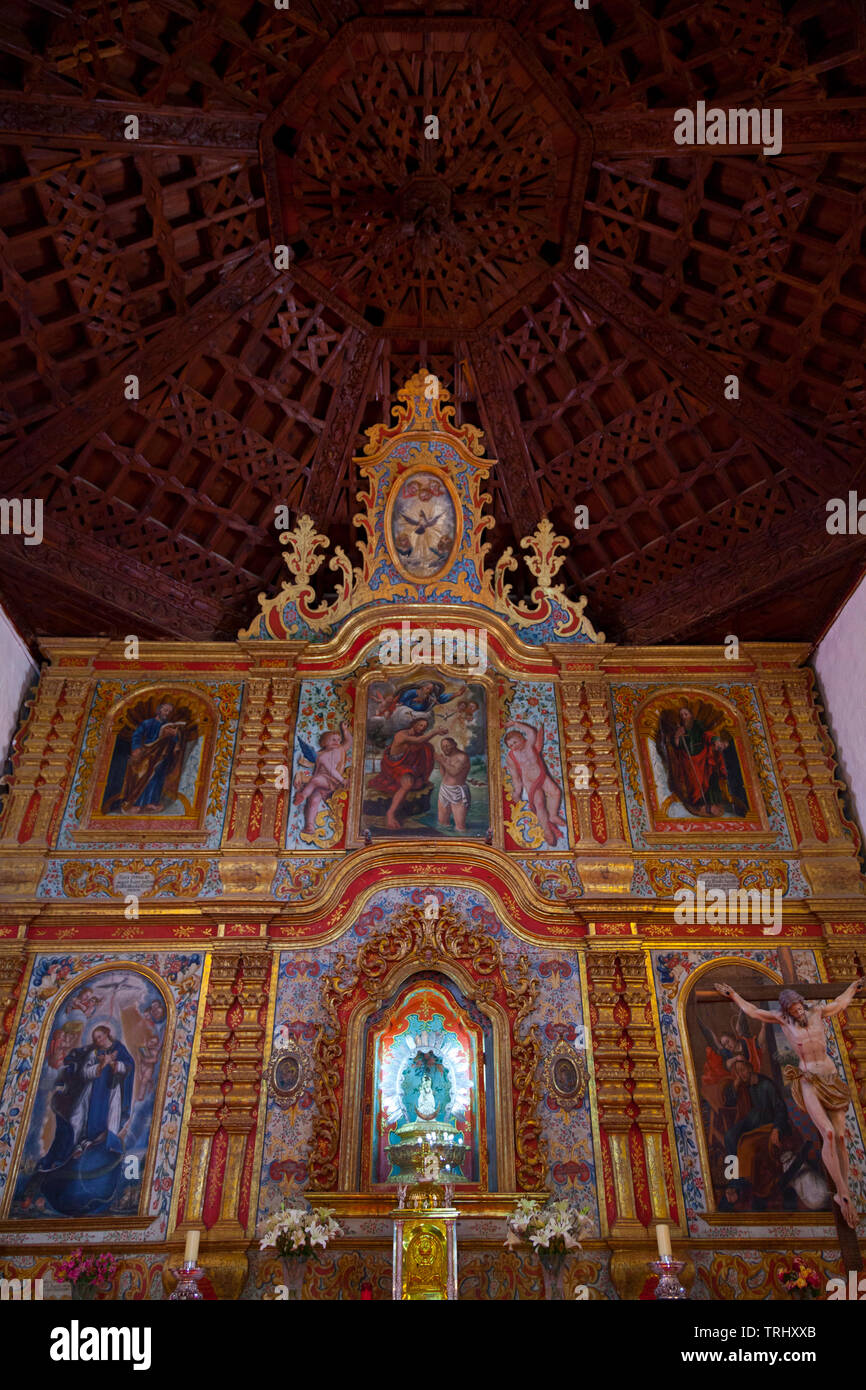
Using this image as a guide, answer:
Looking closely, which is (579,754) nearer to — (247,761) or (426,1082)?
(247,761)

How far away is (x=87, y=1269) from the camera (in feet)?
27.8

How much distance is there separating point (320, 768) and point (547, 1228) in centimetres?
558

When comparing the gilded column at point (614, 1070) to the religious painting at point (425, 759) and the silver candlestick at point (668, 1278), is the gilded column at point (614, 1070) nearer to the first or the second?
the silver candlestick at point (668, 1278)

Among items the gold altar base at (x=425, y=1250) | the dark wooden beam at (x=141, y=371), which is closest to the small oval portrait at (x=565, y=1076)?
the gold altar base at (x=425, y=1250)

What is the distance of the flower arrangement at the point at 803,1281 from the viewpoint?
8281 mm

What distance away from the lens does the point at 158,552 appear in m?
12.8

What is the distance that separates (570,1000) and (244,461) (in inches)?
319

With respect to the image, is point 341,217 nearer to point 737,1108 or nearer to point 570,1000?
point 570,1000

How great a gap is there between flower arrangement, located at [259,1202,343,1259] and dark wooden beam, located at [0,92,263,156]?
412 inches

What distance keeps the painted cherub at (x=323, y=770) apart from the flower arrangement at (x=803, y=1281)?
6.41 metres
